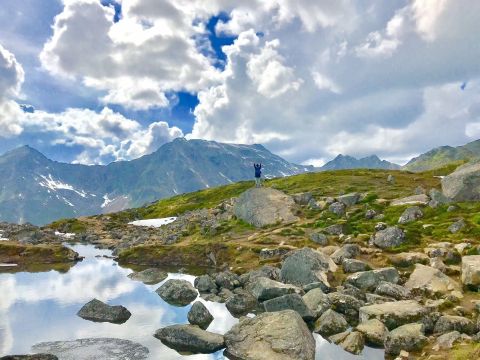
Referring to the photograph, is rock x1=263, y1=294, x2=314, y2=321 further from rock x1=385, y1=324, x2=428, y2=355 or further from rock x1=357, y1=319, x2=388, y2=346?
rock x1=385, y1=324, x2=428, y2=355

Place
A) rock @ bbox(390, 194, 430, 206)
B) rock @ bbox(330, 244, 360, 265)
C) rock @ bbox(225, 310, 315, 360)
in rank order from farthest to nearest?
rock @ bbox(390, 194, 430, 206) → rock @ bbox(330, 244, 360, 265) → rock @ bbox(225, 310, 315, 360)

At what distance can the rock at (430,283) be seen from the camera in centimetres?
4750

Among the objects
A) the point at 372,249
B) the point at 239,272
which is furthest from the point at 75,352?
the point at 372,249

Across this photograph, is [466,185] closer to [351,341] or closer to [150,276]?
[351,341]

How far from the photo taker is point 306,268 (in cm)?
5656

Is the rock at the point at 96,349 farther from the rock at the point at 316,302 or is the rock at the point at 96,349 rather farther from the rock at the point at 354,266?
the rock at the point at 354,266

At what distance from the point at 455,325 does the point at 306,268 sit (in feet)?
72.7

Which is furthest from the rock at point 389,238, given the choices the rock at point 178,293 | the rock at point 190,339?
the rock at point 190,339

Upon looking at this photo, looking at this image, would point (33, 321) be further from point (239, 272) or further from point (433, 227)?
point (433, 227)

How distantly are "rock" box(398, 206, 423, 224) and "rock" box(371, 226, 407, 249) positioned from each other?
1036 centimetres

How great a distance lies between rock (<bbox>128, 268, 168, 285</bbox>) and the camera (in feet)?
231

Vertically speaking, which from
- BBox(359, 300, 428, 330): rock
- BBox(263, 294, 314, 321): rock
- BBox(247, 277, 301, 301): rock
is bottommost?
BBox(359, 300, 428, 330): rock

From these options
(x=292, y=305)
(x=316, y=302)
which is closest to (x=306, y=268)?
(x=316, y=302)

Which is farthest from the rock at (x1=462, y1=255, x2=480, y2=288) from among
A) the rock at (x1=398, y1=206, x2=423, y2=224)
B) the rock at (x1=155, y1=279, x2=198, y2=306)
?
the rock at (x1=155, y1=279, x2=198, y2=306)
